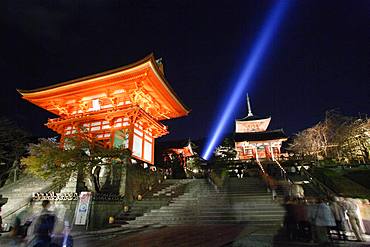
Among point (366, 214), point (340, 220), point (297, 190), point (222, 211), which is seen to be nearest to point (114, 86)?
point (222, 211)

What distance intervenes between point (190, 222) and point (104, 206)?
4651 mm

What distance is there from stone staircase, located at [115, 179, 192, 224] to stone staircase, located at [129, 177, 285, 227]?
0.52 metres

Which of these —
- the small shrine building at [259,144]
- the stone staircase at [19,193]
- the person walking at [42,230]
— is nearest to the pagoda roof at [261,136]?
the small shrine building at [259,144]

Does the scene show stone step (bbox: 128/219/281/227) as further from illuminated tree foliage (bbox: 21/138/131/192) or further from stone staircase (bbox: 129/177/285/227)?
illuminated tree foliage (bbox: 21/138/131/192)

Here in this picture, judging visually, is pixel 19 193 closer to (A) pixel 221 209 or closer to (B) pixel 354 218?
(A) pixel 221 209

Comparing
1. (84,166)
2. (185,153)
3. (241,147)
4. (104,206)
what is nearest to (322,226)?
(104,206)

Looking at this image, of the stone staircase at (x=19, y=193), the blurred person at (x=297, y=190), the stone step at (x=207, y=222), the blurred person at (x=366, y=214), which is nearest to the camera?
the blurred person at (x=366, y=214)

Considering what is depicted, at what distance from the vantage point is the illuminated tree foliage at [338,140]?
2174cm

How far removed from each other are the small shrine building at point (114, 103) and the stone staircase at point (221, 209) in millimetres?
7134

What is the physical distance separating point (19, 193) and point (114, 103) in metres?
9.74

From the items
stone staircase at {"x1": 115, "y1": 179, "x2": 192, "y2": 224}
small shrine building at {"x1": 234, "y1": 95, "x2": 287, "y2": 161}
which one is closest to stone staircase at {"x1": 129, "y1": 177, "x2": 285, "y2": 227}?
stone staircase at {"x1": 115, "y1": 179, "x2": 192, "y2": 224}

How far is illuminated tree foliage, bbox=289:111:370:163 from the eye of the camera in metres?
21.7

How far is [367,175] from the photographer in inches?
679

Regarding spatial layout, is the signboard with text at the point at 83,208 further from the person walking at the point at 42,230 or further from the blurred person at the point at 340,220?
the blurred person at the point at 340,220
